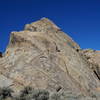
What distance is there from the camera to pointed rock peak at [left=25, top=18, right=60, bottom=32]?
2724 cm

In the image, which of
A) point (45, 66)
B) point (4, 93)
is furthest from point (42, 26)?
point (4, 93)

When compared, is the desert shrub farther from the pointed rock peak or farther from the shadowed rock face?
the pointed rock peak

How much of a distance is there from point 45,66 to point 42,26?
9.84 m

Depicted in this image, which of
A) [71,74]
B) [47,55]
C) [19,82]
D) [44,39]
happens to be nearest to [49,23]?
[44,39]

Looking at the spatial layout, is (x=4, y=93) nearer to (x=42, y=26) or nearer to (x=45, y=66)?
(x=45, y=66)

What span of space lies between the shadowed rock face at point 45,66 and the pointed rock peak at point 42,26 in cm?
250

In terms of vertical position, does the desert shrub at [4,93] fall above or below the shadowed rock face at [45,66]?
below

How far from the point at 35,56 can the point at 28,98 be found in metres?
8.18

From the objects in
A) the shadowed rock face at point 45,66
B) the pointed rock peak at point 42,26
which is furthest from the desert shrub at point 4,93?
the pointed rock peak at point 42,26

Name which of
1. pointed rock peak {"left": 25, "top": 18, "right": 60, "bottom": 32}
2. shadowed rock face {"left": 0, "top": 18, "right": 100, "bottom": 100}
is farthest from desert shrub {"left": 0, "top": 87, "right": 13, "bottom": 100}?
pointed rock peak {"left": 25, "top": 18, "right": 60, "bottom": 32}

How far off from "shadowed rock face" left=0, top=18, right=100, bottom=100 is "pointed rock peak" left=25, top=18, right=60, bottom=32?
250cm

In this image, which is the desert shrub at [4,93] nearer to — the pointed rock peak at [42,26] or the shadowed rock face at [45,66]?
the shadowed rock face at [45,66]

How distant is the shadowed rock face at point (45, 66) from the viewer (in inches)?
679

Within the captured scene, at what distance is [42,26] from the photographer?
27781 millimetres
